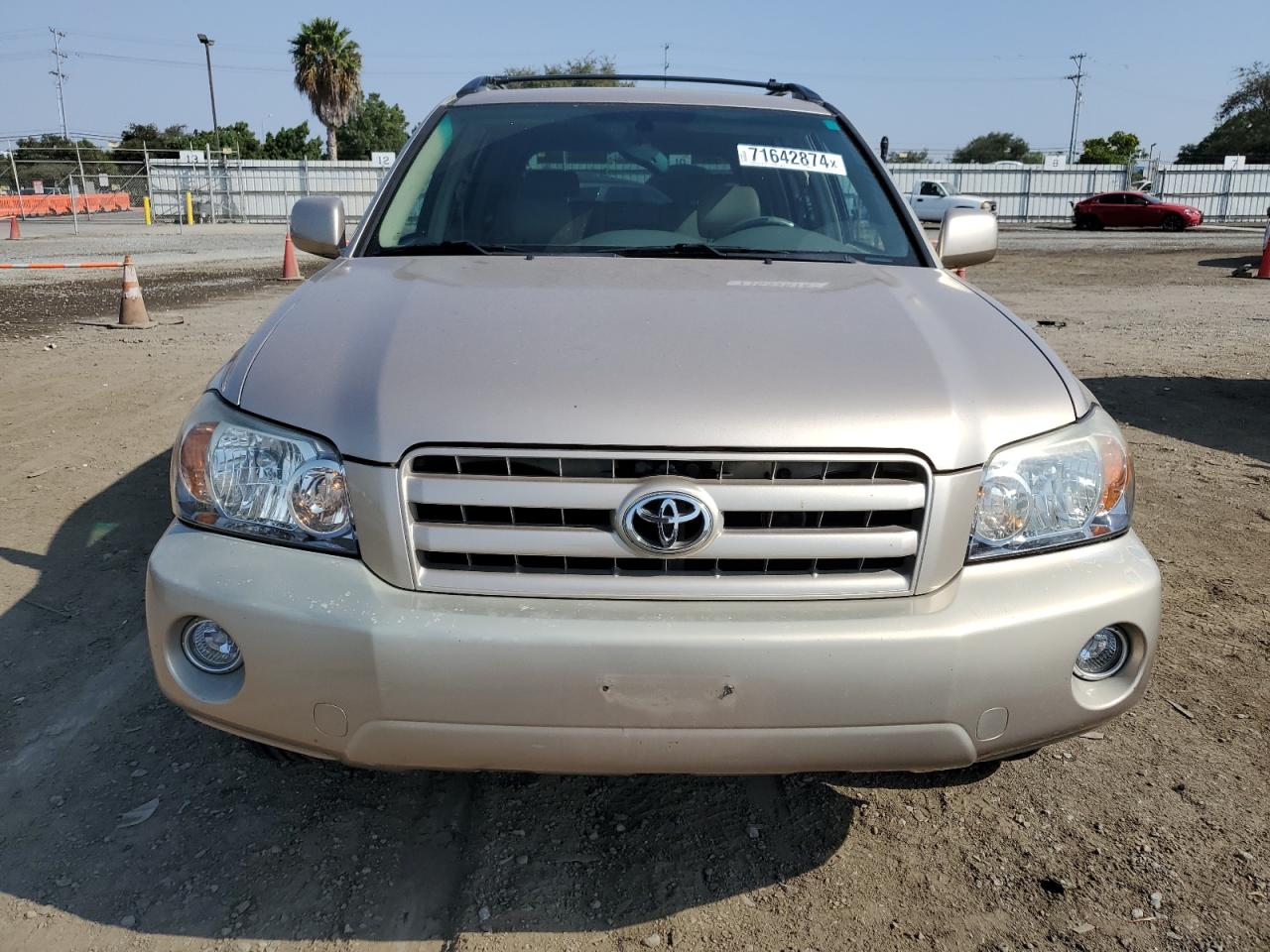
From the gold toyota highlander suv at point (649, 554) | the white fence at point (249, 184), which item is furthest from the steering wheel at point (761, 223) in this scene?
the white fence at point (249, 184)

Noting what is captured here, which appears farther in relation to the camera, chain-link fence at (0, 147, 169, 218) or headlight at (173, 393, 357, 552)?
chain-link fence at (0, 147, 169, 218)

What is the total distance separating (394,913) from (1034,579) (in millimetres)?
1455

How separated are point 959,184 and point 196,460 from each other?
134ft

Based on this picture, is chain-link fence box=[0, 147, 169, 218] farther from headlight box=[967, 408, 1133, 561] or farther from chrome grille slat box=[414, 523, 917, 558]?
headlight box=[967, 408, 1133, 561]

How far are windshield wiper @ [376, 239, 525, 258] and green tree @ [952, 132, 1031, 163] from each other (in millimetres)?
82327

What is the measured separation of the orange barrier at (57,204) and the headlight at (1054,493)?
4395 centimetres

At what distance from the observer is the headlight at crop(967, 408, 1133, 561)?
78.7 inches

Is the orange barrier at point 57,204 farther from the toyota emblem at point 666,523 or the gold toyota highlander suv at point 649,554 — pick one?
the toyota emblem at point 666,523

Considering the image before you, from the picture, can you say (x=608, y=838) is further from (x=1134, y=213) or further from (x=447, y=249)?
(x=1134, y=213)

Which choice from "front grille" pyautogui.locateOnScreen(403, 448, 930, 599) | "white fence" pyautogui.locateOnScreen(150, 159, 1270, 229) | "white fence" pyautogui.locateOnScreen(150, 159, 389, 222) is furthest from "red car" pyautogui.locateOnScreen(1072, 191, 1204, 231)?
"front grille" pyautogui.locateOnScreen(403, 448, 930, 599)

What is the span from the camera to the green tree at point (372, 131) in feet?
265

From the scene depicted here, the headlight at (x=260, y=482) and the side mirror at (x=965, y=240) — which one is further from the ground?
the side mirror at (x=965, y=240)

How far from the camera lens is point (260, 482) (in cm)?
203

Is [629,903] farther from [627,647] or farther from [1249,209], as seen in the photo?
[1249,209]
